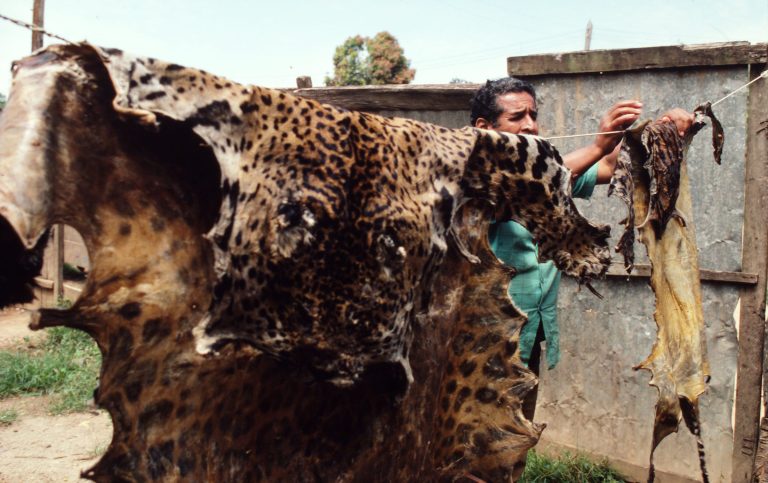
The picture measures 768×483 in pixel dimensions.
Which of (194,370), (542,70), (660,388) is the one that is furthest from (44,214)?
(542,70)

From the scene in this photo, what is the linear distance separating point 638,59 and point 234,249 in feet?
11.8

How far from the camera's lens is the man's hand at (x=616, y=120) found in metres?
2.49

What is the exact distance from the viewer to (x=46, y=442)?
5230mm

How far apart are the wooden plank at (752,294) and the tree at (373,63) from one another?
2422 cm

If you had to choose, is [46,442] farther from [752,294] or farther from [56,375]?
[752,294]

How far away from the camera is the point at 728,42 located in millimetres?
4012

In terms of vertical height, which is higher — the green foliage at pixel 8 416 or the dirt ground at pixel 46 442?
the green foliage at pixel 8 416

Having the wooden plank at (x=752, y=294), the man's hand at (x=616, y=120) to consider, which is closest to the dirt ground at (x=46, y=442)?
the man's hand at (x=616, y=120)

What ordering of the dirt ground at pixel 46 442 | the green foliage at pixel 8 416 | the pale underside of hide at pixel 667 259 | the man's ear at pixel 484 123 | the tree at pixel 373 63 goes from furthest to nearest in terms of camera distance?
1. the tree at pixel 373 63
2. the green foliage at pixel 8 416
3. the dirt ground at pixel 46 442
4. the man's ear at pixel 484 123
5. the pale underside of hide at pixel 667 259

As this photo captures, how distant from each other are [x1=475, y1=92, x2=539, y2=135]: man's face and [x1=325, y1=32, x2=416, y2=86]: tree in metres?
25.0

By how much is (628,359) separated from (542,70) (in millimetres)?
2069

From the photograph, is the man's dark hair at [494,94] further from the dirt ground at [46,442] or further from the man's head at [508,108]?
the dirt ground at [46,442]

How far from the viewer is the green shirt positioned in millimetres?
3018

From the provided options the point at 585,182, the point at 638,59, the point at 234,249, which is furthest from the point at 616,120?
the point at 638,59
